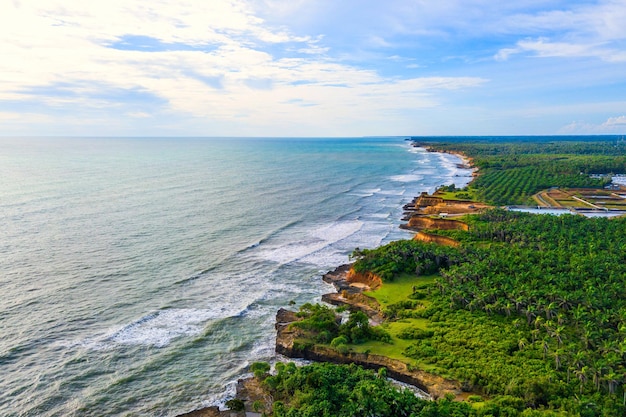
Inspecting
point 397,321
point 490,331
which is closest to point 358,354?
point 397,321

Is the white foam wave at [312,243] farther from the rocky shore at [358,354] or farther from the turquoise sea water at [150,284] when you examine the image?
the rocky shore at [358,354]

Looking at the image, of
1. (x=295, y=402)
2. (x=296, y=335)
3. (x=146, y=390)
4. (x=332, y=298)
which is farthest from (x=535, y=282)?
(x=146, y=390)

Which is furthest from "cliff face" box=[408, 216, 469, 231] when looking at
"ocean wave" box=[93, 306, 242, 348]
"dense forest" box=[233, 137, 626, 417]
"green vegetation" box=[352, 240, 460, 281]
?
"ocean wave" box=[93, 306, 242, 348]

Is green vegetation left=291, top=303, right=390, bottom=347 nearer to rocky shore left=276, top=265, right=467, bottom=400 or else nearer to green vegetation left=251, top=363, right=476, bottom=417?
rocky shore left=276, top=265, right=467, bottom=400

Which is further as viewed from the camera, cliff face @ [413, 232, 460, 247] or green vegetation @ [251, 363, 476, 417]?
cliff face @ [413, 232, 460, 247]

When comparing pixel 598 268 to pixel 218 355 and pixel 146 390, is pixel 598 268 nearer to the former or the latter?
pixel 218 355

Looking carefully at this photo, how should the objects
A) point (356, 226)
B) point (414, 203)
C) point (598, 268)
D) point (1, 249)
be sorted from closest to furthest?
point (598, 268) → point (1, 249) → point (356, 226) → point (414, 203)

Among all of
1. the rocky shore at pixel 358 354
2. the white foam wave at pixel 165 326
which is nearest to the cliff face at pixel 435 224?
the rocky shore at pixel 358 354
